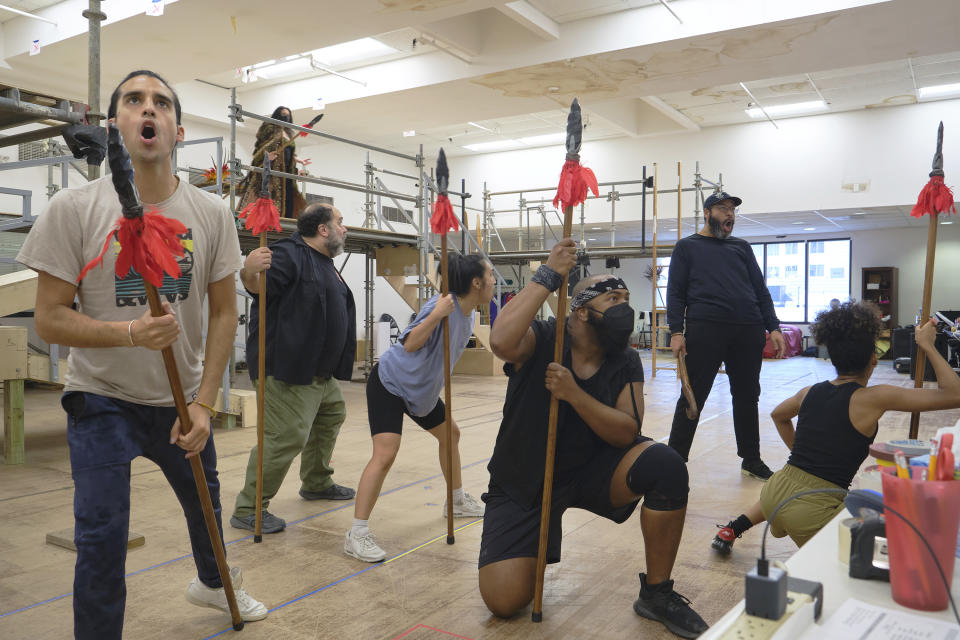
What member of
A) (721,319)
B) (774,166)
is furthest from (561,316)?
(774,166)

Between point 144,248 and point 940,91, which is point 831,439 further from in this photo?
point 940,91

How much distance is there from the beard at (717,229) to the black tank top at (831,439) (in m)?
1.86

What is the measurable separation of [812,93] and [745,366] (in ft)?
33.7

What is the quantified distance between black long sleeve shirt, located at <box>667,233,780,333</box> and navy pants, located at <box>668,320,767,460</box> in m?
0.07

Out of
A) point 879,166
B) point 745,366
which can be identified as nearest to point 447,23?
point 745,366

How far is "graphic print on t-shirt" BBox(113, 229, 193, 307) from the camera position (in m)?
1.93

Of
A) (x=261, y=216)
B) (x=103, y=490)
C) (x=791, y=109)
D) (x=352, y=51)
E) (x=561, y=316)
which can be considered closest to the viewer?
(x=103, y=490)

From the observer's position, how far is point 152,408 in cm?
201

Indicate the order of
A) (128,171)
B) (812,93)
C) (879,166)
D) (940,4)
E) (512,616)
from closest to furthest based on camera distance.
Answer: (128,171) < (512,616) < (940,4) < (812,93) < (879,166)

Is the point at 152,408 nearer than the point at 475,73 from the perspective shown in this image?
Yes

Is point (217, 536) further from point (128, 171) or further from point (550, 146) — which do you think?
point (550, 146)

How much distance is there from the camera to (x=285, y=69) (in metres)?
11.3

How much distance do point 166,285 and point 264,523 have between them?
1.78 metres

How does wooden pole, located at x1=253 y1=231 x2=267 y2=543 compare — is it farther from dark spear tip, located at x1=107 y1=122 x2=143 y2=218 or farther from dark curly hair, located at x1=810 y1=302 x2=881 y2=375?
dark curly hair, located at x1=810 y1=302 x2=881 y2=375
